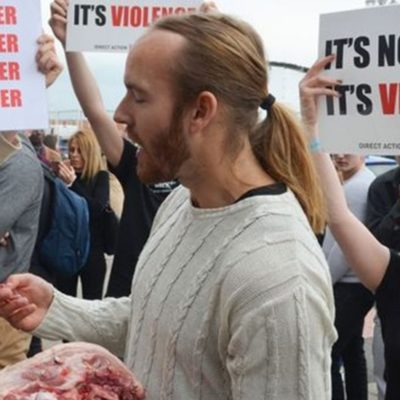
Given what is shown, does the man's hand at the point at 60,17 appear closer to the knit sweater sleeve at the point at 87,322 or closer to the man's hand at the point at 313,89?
the man's hand at the point at 313,89

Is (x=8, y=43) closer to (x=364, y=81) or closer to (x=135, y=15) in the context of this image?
(x=135, y=15)

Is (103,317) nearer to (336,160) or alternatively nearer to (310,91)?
(310,91)

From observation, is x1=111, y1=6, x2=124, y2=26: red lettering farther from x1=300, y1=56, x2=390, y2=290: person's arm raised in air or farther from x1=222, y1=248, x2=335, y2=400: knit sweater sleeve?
x1=222, y1=248, x2=335, y2=400: knit sweater sleeve

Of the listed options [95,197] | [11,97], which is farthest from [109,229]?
[11,97]

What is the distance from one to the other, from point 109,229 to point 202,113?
12.8 feet

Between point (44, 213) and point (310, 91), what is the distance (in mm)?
1833

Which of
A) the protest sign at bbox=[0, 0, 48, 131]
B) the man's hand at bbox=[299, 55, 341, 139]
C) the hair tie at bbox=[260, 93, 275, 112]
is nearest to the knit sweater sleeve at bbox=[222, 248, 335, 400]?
the hair tie at bbox=[260, 93, 275, 112]

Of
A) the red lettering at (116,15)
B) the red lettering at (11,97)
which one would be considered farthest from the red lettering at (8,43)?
the red lettering at (116,15)

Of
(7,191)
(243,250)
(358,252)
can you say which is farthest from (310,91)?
(243,250)

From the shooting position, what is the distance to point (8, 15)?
273cm

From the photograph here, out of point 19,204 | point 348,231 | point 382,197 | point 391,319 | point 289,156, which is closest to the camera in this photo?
point 289,156

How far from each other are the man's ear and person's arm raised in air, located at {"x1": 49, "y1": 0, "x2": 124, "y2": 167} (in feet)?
6.06

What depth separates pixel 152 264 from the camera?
1.66 m

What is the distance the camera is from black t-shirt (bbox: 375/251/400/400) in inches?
91.2
